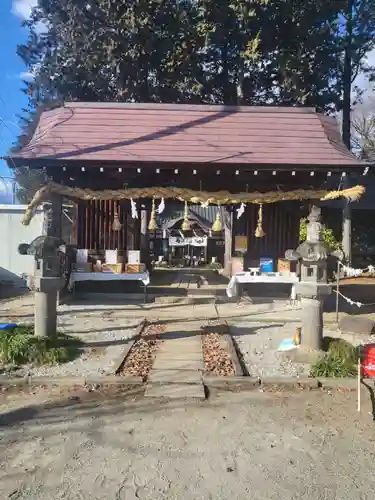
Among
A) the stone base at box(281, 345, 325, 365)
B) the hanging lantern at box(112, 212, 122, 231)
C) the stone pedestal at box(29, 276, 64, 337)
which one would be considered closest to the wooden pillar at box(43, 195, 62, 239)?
the stone pedestal at box(29, 276, 64, 337)

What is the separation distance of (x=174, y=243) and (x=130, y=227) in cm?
1756

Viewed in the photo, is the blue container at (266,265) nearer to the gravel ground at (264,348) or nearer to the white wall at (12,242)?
the gravel ground at (264,348)

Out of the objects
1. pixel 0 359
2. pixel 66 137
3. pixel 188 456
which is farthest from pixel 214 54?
pixel 188 456

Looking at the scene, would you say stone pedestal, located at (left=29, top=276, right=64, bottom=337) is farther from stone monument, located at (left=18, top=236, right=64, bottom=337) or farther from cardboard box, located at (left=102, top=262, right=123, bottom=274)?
cardboard box, located at (left=102, top=262, right=123, bottom=274)

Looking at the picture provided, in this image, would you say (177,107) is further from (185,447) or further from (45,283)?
(185,447)

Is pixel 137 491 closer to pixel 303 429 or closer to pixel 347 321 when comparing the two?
pixel 303 429

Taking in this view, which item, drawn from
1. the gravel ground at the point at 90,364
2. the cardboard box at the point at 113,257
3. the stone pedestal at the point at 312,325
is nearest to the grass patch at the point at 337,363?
the stone pedestal at the point at 312,325

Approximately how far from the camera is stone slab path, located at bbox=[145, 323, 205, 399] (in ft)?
16.8

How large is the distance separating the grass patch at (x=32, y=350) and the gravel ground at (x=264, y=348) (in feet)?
8.92

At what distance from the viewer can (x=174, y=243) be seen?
1174 inches

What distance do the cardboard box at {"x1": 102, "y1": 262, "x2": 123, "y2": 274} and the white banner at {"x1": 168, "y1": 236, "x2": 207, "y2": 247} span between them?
17322 mm

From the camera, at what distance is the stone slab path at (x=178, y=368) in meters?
5.13

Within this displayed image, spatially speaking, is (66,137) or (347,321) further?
(66,137)

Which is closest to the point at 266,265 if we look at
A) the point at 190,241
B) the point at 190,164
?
the point at 190,164
